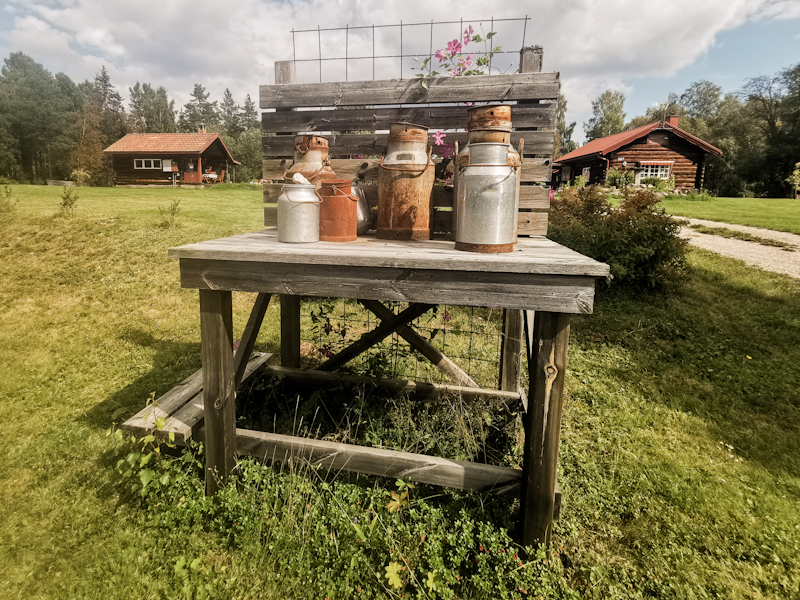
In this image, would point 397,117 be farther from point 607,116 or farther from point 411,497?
point 607,116

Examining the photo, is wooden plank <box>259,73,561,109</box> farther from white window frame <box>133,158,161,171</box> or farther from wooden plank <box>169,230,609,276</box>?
white window frame <box>133,158,161,171</box>

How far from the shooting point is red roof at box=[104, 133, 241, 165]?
2784cm

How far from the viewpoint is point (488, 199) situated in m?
1.88

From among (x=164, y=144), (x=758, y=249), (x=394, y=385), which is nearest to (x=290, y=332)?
(x=394, y=385)

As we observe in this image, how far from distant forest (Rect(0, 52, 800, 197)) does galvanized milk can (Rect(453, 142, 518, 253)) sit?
31.6m

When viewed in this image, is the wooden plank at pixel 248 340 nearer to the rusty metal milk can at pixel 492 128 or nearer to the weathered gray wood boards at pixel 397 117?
the weathered gray wood boards at pixel 397 117

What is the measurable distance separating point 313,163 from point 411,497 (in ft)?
6.00

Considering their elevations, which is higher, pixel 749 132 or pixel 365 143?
pixel 749 132

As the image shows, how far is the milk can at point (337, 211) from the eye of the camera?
227 centimetres

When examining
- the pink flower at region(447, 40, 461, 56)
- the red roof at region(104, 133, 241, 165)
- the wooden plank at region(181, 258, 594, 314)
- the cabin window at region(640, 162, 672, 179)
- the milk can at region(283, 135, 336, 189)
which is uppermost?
the red roof at region(104, 133, 241, 165)

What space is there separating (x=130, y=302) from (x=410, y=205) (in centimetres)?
463

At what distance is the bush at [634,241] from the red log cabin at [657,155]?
2058cm

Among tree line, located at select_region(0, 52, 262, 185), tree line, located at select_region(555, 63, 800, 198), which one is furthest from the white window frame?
tree line, located at select_region(555, 63, 800, 198)

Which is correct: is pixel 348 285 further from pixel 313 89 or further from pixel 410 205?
pixel 313 89
